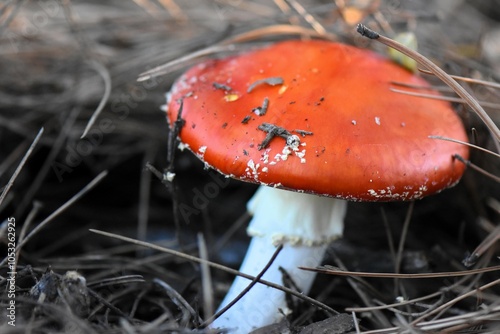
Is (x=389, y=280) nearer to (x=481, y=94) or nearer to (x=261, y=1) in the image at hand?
(x=481, y=94)

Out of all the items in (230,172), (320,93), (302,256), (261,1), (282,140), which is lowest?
(302,256)

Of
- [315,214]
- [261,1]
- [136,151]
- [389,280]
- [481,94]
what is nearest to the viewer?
[315,214]

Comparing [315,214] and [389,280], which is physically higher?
[315,214]

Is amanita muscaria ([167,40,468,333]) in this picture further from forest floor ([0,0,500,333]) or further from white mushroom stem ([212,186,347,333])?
forest floor ([0,0,500,333])

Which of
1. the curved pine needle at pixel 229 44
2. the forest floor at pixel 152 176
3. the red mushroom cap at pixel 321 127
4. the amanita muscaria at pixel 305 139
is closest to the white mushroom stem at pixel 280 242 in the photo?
the amanita muscaria at pixel 305 139

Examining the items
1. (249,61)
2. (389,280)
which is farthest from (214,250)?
(249,61)

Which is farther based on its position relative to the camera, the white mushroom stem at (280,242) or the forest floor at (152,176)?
the forest floor at (152,176)

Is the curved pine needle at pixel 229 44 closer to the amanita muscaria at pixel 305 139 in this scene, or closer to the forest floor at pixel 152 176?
the forest floor at pixel 152 176

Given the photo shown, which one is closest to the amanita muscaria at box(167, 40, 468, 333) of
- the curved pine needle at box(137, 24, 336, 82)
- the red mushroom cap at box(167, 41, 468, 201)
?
the red mushroom cap at box(167, 41, 468, 201)
